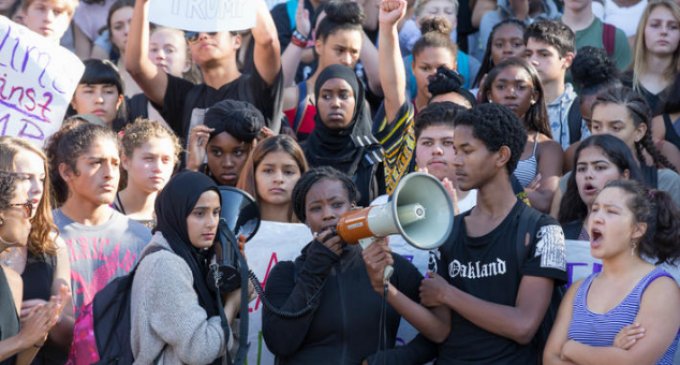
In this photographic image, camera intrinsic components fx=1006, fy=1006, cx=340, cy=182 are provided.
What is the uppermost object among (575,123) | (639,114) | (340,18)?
(340,18)

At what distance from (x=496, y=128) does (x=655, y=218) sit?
84 cm

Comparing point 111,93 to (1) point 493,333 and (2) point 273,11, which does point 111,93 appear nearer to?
(2) point 273,11

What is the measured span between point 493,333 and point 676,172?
7.36ft

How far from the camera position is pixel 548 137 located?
678cm

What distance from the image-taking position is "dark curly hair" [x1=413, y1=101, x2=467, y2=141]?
598 cm

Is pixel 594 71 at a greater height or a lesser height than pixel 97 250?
greater

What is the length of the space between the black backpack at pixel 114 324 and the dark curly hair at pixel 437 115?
6.73ft

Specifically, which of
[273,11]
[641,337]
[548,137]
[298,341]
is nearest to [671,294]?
[641,337]

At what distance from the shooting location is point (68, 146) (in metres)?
5.75

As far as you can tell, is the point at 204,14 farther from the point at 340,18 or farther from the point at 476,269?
the point at 476,269

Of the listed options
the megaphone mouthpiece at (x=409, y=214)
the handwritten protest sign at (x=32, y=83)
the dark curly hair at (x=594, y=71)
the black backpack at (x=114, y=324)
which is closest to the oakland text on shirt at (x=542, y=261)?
the megaphone mouthpiece at (x=409, y=214)

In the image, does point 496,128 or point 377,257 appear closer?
point 377,257

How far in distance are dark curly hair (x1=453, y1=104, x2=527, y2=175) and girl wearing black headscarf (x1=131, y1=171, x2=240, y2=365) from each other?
4.20 ft

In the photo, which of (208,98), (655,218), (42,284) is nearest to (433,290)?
(655,218)
